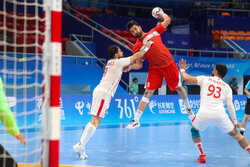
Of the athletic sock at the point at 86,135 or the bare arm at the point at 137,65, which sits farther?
the bare arm at the point at 137,65

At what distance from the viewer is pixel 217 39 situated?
84.8ft

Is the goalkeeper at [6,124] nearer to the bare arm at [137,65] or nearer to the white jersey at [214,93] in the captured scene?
the white jersey at [214,93]

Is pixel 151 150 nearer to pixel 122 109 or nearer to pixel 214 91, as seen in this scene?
pixel 214 91

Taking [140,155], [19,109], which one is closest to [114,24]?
[19,109]

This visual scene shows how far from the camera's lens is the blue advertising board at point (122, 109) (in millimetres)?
14250

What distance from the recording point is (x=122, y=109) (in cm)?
1590

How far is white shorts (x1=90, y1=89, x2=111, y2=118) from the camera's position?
24.5 ft

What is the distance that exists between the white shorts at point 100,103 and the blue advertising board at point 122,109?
5.16m

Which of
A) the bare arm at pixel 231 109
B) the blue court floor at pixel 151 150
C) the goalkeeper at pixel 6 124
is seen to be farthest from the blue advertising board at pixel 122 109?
the goalkeeper at pixel 6 124

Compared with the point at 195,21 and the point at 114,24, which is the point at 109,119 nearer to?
the point at 114,24

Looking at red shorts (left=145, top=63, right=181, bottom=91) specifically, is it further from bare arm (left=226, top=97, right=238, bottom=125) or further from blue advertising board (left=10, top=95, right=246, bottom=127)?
blue advertising board (left=10, top=95, right=246, bottom=127)

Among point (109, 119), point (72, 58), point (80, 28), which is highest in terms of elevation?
point (80, 28)

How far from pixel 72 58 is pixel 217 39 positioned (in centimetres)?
1081

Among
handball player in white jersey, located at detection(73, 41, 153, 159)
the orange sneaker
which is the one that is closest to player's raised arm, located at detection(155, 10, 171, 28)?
handball player in white jersey, located at detection(73, 41, 153, 159)
